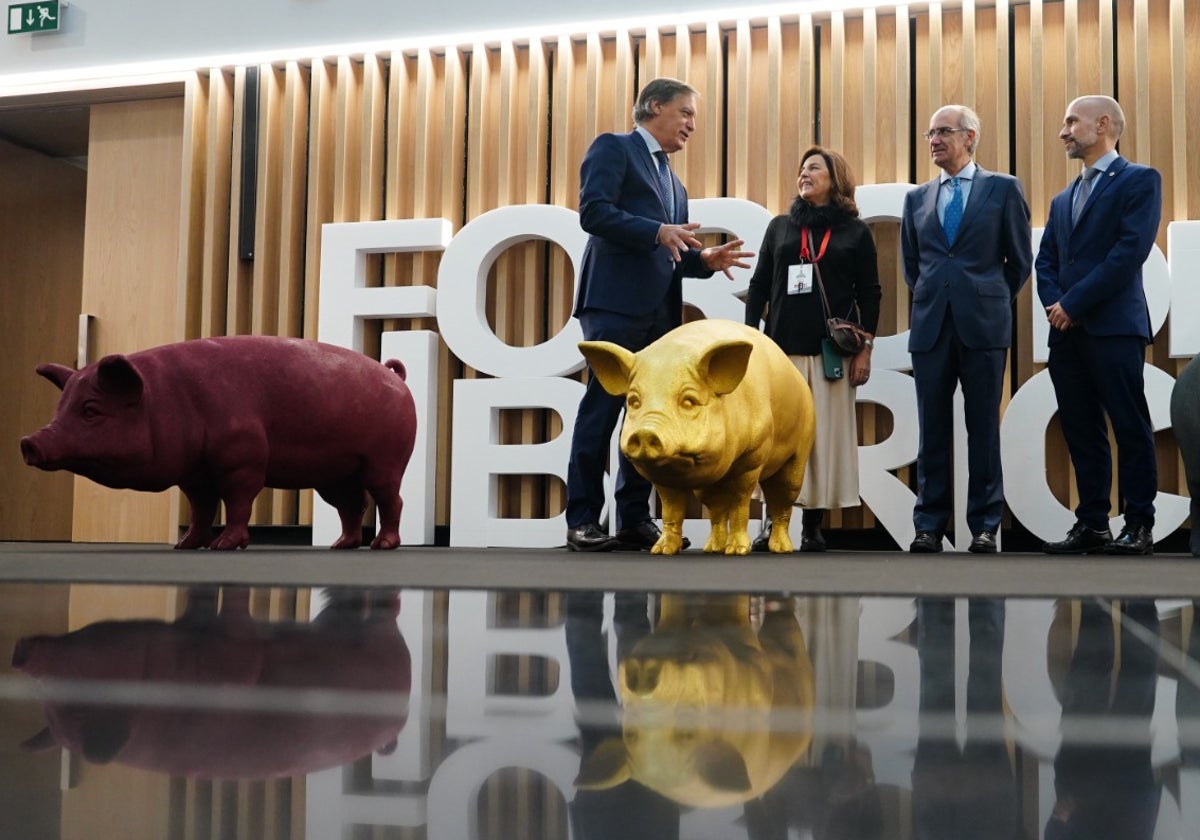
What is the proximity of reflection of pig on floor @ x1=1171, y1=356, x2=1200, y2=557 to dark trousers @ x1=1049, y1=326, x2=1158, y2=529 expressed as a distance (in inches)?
16.6

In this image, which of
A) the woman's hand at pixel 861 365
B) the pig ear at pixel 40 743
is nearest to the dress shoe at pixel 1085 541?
the woman's hand at pixel 861 365

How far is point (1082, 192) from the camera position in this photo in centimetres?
422

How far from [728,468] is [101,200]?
16.1ft

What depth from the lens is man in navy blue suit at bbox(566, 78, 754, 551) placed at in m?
3.74

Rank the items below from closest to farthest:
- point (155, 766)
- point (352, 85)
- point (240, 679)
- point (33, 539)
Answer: point (155, 766) < point (240, 679) < point (352, 85) < point (33, 539)

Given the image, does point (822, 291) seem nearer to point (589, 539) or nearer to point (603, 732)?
point (589, 539)

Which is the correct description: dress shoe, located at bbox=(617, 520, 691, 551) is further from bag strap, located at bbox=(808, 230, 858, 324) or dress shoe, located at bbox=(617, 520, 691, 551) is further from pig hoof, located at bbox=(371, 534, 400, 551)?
bag strap, located at bbox=(808, 230, 858, 324)

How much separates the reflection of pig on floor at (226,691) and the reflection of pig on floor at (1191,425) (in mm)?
2964

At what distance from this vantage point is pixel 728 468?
3.17 metres

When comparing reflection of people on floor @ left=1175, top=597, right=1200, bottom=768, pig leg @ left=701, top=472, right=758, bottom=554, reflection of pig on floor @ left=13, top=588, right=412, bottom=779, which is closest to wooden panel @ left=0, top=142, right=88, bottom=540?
pig leg @ left=701, top=472, right=758, bottom=554

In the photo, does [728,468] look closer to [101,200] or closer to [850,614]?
[850,614]

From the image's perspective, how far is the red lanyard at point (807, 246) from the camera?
414 cm

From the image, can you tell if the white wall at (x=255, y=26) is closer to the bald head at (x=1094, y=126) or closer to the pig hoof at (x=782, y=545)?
the bald head at (x=1094, y=126)

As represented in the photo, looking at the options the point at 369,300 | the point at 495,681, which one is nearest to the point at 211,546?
the point at 369,300
